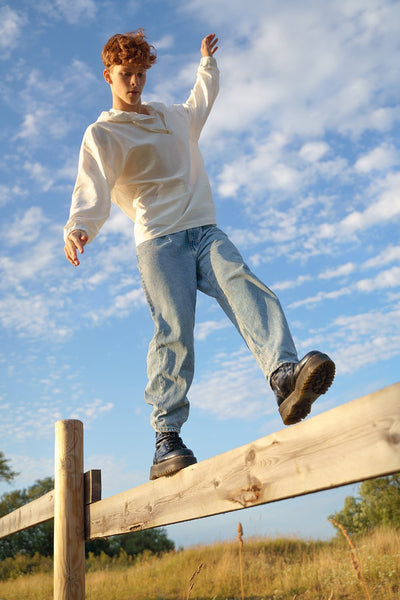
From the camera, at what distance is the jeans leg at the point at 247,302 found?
87.7 inches

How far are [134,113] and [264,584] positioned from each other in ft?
26.4

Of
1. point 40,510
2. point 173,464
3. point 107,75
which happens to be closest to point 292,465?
point 173,464

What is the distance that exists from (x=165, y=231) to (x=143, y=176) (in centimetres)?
36

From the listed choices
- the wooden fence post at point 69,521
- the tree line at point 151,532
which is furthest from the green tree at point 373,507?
the wooden fence post at point 69,521

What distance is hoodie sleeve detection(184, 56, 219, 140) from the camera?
329 cm

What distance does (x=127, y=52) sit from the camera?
9.41ft

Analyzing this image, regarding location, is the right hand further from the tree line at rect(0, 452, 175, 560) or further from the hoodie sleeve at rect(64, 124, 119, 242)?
the tree line at rect(0, 452, 175, 560)

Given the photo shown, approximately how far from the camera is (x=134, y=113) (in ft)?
9.75

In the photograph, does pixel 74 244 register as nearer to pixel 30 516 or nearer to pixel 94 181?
pixel 94 181

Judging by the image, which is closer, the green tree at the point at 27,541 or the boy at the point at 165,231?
the boy at the point at 165,231

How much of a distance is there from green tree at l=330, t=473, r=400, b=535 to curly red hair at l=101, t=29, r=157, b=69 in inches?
434

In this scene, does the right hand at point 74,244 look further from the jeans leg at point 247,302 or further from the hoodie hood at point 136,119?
the hoodie hood at point 136,119

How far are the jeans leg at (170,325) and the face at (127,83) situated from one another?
779 millimetres

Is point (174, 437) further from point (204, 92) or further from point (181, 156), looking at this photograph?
point (204, 92)
